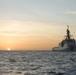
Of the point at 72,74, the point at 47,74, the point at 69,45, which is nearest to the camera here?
the point at 72,74

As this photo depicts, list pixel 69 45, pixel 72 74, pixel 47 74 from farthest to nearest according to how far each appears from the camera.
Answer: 1. pixel 69 45
2. pixel 47 74
3. pixel 72 74

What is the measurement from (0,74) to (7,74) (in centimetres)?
100

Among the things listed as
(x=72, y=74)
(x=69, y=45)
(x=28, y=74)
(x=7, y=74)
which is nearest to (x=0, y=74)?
(x=7, y=74)

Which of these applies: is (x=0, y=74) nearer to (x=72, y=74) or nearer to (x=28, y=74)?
(x=28, y=74)

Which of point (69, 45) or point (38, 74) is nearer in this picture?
point (38, 74)

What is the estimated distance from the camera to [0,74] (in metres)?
36.0

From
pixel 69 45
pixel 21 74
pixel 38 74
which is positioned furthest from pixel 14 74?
pixel 69 45

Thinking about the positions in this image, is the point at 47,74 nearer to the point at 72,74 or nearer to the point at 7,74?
the point at 7,74

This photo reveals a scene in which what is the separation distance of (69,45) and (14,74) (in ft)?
540

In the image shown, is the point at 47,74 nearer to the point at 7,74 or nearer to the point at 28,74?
the point at 28,74

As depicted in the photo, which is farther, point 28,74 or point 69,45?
point 69,45

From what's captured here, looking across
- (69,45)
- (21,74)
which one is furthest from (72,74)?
(69,45)

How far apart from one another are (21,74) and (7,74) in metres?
2.03

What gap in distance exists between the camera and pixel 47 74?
35125 millimetres
